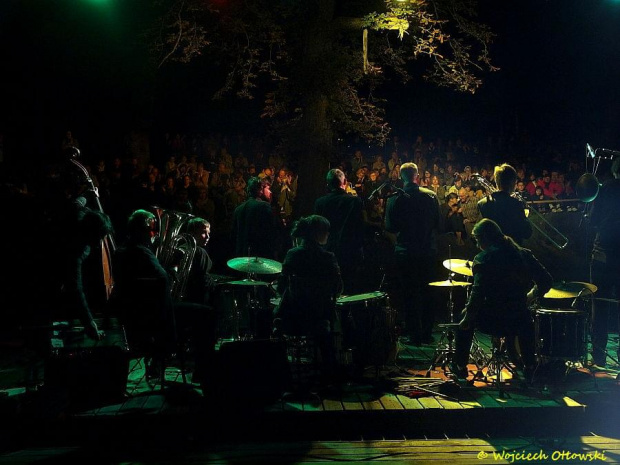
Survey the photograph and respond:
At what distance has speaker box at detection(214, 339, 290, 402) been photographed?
19.0ft

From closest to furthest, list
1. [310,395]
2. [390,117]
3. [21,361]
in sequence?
[310,395] < [21,361] < [390,117]

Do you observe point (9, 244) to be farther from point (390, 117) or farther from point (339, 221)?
point (390, 117)

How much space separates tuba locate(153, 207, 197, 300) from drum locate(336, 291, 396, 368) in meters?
1.68

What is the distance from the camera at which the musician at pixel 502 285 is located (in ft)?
20.4

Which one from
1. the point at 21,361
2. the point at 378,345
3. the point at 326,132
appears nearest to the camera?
the point at 378,345

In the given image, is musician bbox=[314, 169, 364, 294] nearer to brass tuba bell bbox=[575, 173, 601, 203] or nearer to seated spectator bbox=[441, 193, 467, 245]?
brass tuba bell bbox=[575, 173, 601, 203]

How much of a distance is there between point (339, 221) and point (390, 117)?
14.9 meters

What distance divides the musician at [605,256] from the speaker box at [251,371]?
3.74 metres

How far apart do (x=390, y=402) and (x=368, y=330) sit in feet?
3.45

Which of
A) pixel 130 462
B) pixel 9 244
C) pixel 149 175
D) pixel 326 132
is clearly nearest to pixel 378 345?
pixel 130 462

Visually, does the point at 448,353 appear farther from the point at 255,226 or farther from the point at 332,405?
the point at 255,226

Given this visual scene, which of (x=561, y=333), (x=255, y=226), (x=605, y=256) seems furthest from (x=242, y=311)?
(x=605, y=256)

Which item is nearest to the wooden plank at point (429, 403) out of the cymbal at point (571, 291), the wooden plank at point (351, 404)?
the wooden plank at point (351, 404)

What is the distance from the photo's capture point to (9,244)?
23.5 ft
